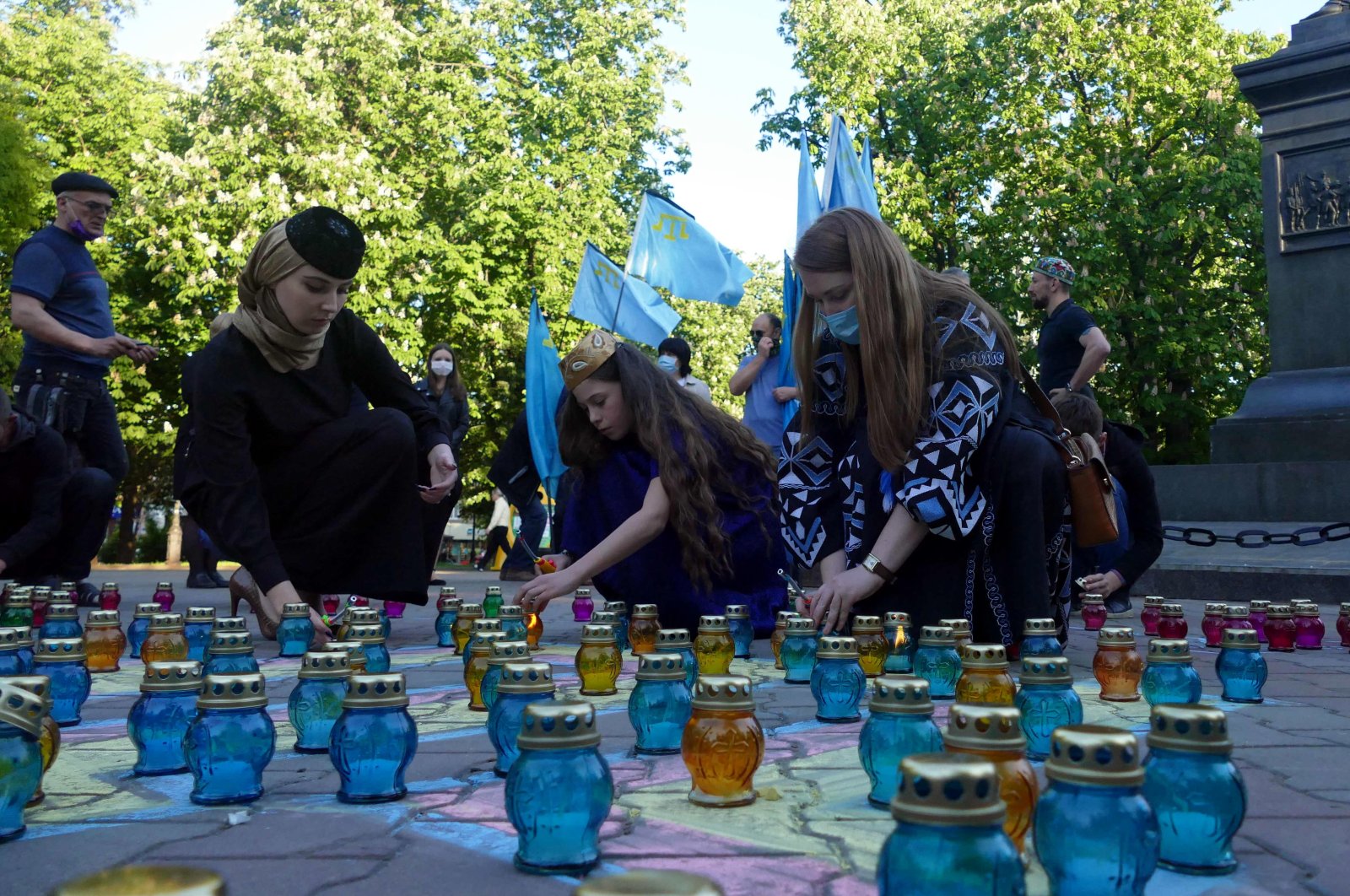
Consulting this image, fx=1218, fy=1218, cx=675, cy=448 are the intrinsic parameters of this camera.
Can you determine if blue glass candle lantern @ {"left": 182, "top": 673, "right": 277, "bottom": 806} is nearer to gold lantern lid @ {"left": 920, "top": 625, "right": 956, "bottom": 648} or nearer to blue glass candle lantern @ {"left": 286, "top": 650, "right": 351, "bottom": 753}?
blue glass candle lantern @ {"left": 286, "top": 650, "right": 351, "bottom": 753}

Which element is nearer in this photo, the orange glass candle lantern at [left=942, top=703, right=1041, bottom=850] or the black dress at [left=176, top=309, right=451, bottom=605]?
the orange glass candle lantern at [left=942, top=703, right=1041, bottom=850]

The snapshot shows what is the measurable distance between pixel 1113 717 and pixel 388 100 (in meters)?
24.1

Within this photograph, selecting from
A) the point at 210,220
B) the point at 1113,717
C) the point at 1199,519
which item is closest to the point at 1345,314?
the point at 1199,519

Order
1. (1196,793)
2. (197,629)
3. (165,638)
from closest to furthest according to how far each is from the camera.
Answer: (1196,793) < (165,638) < (197,629)

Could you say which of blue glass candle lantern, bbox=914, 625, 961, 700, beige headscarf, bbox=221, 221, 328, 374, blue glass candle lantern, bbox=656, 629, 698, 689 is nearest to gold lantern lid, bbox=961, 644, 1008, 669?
blue glass candle lantern, bbox=914, 625, 961, 700

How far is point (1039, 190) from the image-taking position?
2772 cm

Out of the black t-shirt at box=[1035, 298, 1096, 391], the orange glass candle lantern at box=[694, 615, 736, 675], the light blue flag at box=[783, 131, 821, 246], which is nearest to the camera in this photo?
the orange glass candle lantern at box=[694, 615, 736, 675]

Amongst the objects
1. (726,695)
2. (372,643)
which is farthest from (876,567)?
(726,695)

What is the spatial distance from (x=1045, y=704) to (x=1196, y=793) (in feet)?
3.19

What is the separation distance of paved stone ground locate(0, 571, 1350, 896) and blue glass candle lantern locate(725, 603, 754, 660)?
1.53 meters

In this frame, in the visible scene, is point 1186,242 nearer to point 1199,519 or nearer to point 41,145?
point 1199,519

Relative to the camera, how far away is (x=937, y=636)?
12.5 feet

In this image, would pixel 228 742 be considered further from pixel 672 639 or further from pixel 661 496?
pixel 661 496

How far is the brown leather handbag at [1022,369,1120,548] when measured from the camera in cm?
Result: 486
